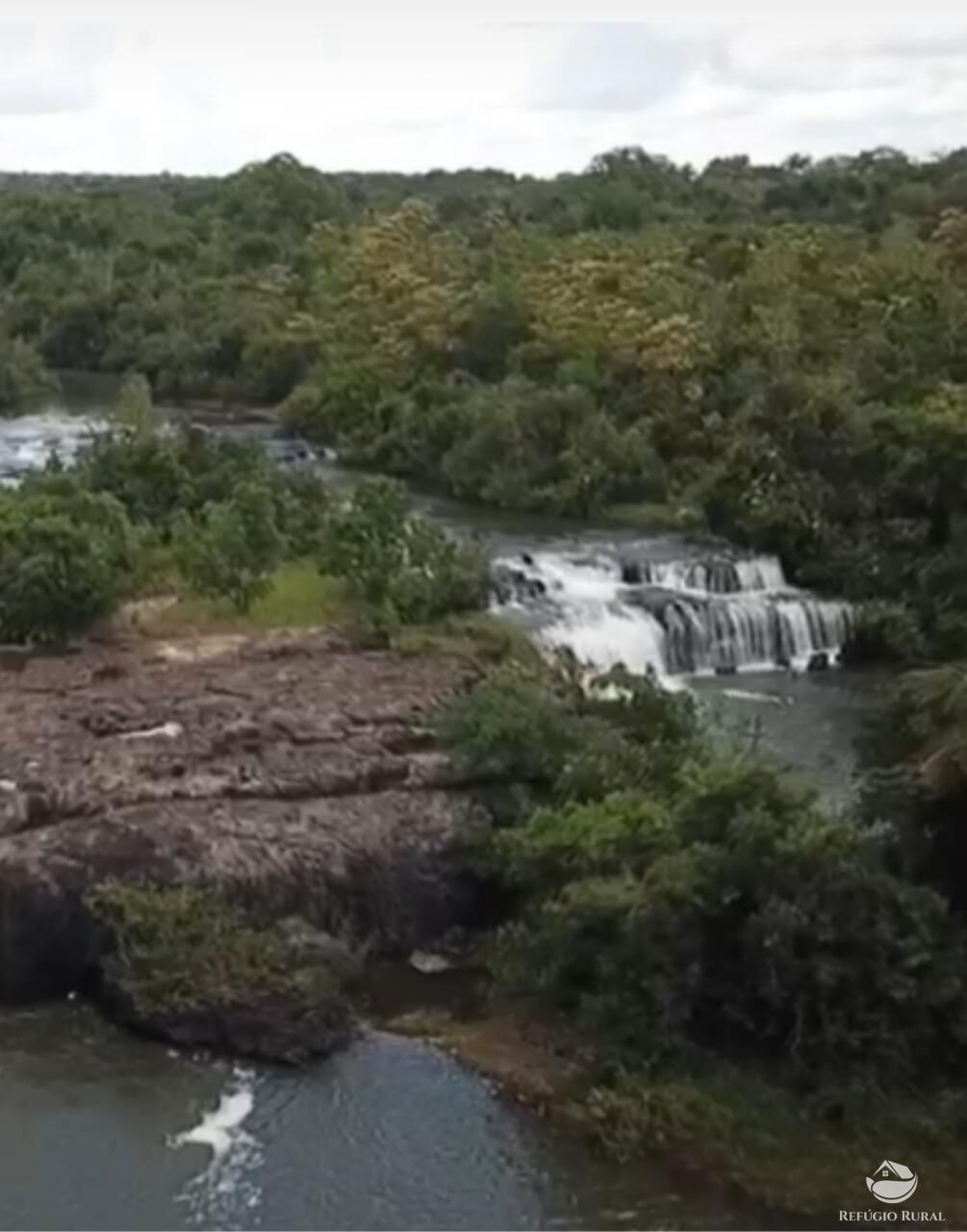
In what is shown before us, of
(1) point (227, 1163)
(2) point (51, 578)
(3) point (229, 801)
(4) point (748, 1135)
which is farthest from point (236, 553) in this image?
(4) point (748, 1135)

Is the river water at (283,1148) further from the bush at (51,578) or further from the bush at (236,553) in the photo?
the bush at (236,553)

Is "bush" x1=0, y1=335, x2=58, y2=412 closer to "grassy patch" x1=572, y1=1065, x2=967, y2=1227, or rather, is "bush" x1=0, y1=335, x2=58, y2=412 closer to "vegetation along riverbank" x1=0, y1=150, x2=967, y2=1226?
"vegetation along riverbank" x1=0, y1=150, x2=967, y2=1226

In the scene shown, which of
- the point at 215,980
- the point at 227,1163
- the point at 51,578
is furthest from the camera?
the point at 51,578

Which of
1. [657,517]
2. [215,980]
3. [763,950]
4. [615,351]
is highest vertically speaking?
[615,351]

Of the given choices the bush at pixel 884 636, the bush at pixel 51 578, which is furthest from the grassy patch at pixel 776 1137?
the bush at pixel 884 636

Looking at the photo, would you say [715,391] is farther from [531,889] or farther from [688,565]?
[531,889]

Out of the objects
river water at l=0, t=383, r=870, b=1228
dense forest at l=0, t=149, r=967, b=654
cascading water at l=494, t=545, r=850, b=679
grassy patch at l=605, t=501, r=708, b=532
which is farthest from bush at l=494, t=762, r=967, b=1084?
grassy patch at l=605, t=501, r=708, b=532

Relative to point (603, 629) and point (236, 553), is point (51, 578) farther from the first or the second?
point (603, 629)
